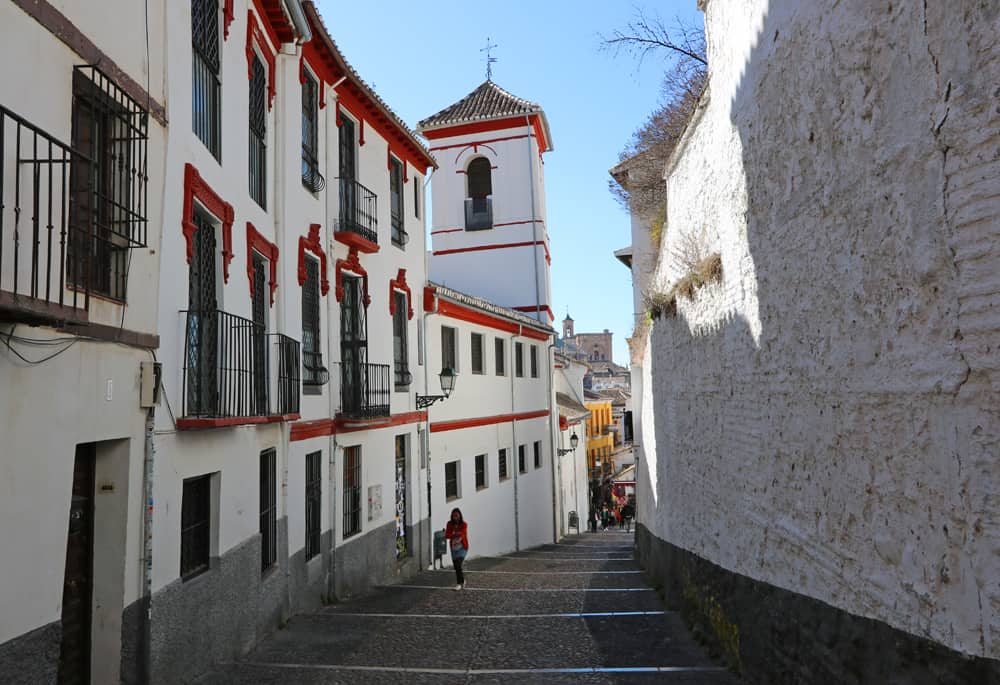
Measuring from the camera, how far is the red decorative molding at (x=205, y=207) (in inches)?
273

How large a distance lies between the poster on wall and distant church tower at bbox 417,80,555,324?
42.4 feet

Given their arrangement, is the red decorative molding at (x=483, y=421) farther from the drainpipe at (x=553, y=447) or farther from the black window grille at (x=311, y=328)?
the black window grille at (x=311, y=328)

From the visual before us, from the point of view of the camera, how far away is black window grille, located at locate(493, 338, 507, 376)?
21.0 m

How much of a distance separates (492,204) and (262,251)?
16.9 m

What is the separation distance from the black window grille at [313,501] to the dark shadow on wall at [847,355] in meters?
5.50

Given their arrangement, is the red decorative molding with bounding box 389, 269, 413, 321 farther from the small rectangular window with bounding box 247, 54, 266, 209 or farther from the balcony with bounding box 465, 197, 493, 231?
the balcony with bounding box 465, 197, 493, 231

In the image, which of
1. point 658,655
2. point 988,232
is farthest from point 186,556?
point 988,232

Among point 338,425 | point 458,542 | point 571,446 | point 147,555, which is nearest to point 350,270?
point 338,425

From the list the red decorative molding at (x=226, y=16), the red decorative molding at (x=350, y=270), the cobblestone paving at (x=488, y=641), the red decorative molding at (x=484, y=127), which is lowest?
the cobblestone paving at (x=488, y=641)

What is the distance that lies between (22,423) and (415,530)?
36.6 feet

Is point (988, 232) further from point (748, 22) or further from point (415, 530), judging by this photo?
point (415, 530)

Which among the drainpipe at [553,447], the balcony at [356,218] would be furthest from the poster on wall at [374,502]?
the drainpipe at [553,447]

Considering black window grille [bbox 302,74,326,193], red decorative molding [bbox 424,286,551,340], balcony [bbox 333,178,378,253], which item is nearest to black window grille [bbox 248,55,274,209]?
black window grille [bbox 302,74,326,193]

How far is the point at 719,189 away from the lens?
7590 millimetres
